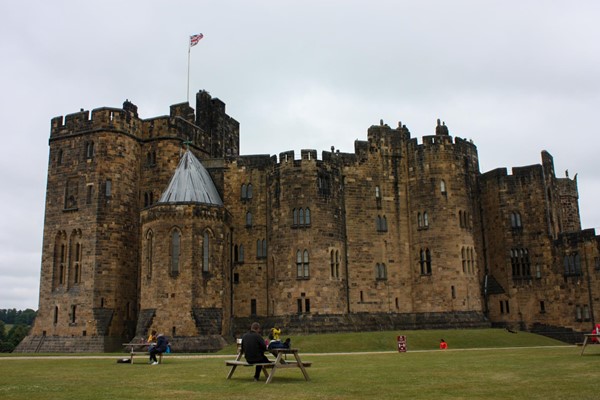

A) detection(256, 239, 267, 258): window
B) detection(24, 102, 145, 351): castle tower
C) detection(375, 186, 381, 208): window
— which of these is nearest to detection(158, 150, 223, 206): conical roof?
detection(256, 239, 267, 258): window

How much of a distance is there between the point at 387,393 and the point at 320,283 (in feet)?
113

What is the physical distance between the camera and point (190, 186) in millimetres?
47844

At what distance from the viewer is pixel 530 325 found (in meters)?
51.3

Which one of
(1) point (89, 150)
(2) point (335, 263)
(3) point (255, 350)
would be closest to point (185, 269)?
(2) point (335, 263)

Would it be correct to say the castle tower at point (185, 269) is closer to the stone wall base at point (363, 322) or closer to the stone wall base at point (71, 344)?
the stone wall base at point (363, 322)

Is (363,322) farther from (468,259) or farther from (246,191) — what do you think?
(246,191)

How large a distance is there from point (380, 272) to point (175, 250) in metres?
16.9

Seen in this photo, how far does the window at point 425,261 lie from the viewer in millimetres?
51572

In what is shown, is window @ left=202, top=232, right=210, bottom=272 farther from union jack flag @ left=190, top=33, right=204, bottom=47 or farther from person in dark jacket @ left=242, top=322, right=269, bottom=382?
person in dark jacket @ left=242, top=322, right=269, bottom=382

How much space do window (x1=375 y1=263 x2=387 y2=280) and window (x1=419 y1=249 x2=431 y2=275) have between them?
10.1 ft

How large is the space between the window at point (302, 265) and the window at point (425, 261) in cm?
1004

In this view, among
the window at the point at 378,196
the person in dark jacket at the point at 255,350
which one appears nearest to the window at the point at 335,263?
the window at the point at 378,196

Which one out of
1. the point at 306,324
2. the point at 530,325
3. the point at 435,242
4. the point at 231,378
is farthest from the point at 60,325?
the point at 530,325

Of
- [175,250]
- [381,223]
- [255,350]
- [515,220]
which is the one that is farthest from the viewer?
[515,220]
